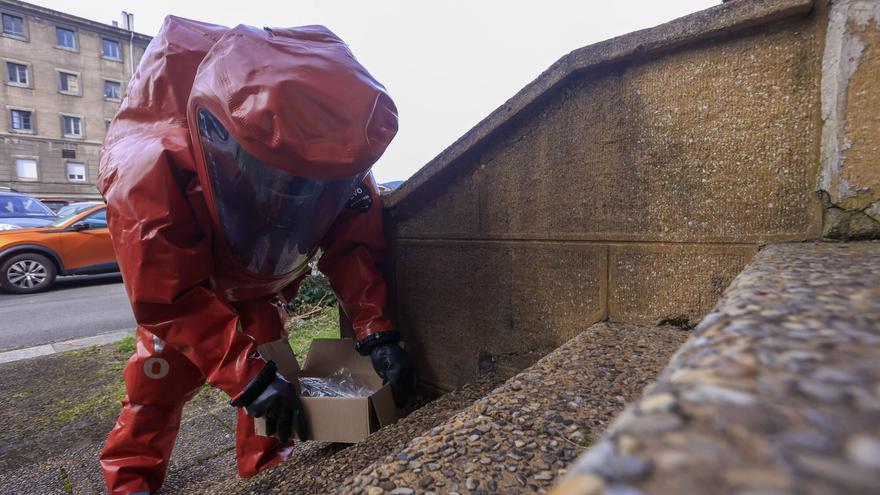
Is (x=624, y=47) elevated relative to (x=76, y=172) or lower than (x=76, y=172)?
lower

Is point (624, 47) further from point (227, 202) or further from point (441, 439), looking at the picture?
point (227, 202)

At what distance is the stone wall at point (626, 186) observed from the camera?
1.46 m

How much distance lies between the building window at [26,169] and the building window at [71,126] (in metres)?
2.32

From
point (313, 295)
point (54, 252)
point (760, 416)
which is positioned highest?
point (760, 416)

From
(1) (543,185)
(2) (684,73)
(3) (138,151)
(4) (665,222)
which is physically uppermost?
(2) (684,73)

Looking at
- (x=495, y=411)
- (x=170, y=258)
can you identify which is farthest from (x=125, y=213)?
(x=495, y=411)

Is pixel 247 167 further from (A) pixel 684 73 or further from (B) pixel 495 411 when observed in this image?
(A) pixel 684 73

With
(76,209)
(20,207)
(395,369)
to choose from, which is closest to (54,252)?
(76,209)

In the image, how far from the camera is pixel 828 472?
10.4 inches

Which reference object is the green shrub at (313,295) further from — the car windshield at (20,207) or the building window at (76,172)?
the building window at (76,172)

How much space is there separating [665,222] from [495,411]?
94cm

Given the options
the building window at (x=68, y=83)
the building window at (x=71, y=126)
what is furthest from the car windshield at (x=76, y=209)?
the building window at (x=68, y=83)

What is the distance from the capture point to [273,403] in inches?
70.1

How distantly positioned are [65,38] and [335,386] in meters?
33.9
